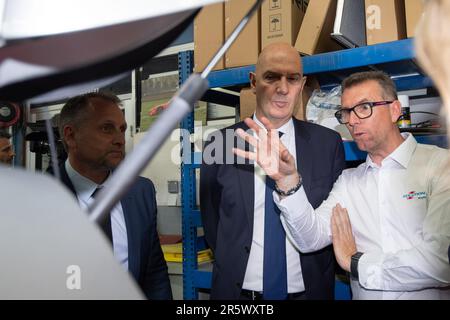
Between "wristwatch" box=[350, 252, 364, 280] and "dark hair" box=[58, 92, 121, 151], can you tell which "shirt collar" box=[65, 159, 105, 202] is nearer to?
"dark hair" box=[58, 92, 121, 151]

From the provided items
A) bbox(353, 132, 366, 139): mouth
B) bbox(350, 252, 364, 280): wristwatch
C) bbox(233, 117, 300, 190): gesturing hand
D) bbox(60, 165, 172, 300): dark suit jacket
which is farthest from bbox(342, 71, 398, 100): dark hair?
bbox(60, 165, 172, 300): dark suit jacket

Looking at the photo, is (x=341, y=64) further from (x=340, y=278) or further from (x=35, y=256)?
(x=35, y=256)

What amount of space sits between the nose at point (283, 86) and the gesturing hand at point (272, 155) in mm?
369

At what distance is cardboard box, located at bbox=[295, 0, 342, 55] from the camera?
1.69 meters

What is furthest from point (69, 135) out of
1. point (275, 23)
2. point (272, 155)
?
point (275, 23)

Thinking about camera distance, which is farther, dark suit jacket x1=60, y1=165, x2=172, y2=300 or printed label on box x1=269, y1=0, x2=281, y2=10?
printed label on box x1=269, y1=0, x2=281, y2=10

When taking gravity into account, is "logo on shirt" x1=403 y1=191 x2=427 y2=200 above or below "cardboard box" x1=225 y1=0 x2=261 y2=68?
below

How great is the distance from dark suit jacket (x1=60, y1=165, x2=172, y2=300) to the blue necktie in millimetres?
339

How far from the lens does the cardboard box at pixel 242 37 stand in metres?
1.81

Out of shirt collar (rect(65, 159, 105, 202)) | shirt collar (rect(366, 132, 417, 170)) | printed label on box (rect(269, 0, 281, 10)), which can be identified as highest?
printed label on box (rect(269, 0, 281, 10))

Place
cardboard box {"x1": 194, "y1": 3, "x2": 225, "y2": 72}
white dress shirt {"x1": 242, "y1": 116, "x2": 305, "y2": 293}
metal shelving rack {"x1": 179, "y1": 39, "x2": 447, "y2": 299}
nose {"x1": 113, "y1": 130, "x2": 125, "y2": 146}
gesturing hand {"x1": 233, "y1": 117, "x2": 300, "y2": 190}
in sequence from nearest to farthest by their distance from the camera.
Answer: gesturing hand {"x1": 233, "y1": 117, "x2": 300, "y2": 190} < nose {"x1": 113, "y1": 130, "x2": 125, "y2": 146} < white dress shirt {"x1": 242, "y1": 116, "x2": 305, "y2": 293} < metal shelving rack {"x1": 179, "y1": 39, "x2": 447, "y2": 299} < cardboard box {"x1": 194, "y1": 3, "x2": 225, "y2": 72}

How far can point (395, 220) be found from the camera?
4.17 feet

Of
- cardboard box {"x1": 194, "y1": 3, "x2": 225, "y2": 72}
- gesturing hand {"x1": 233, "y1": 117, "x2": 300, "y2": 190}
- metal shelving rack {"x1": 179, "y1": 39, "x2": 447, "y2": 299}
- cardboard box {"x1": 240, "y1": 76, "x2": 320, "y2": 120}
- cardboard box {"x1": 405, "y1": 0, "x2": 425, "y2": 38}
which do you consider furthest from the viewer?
cardboard box {"x1": 194, "y1": 3, "x2": 225, "y2": 72}

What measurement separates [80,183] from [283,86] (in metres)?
0.77
